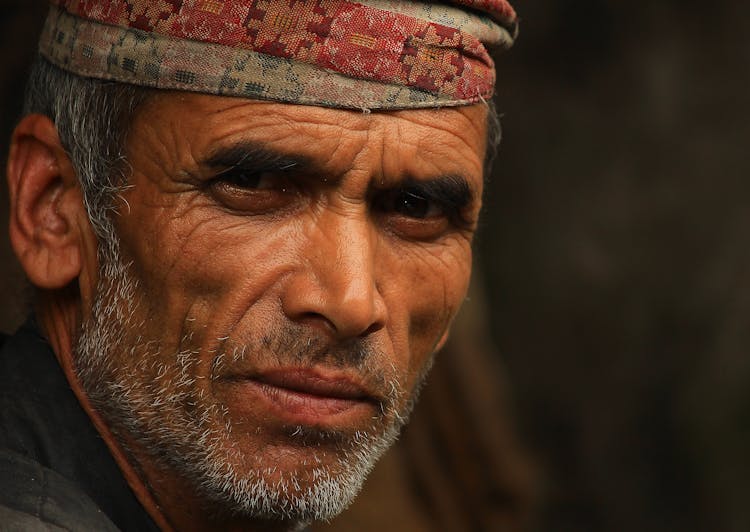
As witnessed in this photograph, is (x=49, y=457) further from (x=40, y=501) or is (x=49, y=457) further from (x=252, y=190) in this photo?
(x=252, y=190)

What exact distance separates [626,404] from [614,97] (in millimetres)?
2348

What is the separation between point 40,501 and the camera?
7.94 feet

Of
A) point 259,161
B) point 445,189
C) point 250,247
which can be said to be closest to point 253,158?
point 259,161

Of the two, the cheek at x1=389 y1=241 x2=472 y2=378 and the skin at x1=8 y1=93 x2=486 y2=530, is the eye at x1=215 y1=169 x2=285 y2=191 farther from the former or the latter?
the cheek at x1=389 y1=241 x2=472 y2=378

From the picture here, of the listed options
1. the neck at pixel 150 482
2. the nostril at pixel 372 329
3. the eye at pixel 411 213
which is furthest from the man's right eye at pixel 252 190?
the neck at pixel 150 482

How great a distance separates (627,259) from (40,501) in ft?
22.7

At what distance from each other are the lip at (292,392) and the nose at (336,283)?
0.41 feet

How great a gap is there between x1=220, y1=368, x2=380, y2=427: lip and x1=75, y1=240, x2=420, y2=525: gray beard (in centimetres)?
4

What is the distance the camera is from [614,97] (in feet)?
28.8

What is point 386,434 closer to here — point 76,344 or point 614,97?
point 76,344

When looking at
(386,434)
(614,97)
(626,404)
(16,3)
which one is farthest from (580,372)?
(386,434)

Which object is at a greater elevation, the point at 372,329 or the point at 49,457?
the point at 372,329

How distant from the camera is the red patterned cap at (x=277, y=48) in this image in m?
2.69

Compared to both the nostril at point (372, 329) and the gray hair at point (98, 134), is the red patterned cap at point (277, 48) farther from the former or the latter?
the nostril at point (372, 329)
